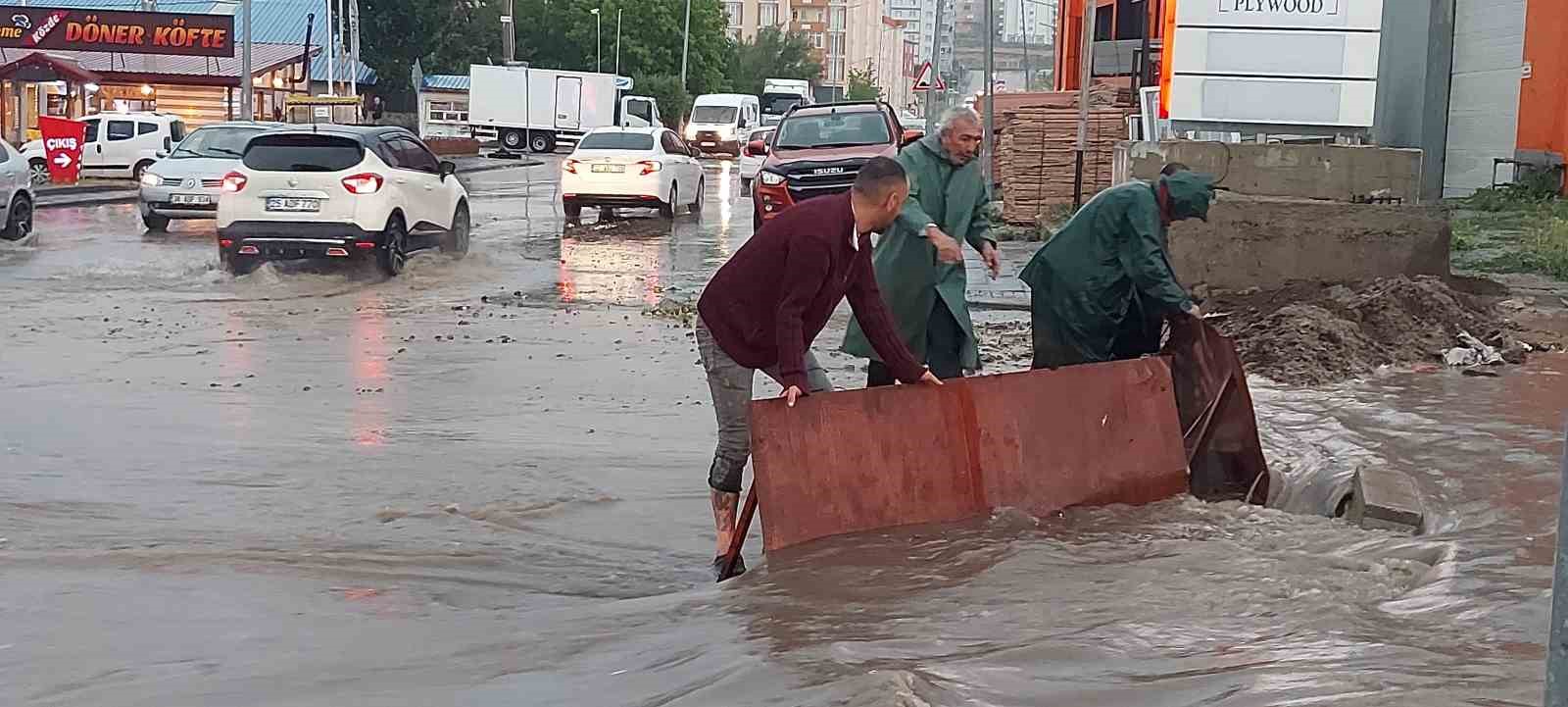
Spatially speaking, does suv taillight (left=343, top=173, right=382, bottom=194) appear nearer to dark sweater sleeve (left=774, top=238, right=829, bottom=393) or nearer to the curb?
dark sweater sleeve (left=774, top=238, right=829, bottom=393)

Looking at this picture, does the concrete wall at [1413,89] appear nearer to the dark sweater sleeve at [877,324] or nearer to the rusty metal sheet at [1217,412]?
the rusty metal sheet at [1217,412]

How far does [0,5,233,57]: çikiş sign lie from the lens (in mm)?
45938

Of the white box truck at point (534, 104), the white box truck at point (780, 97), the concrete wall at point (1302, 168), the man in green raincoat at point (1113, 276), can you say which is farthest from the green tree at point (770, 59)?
the man in green raincoat at point (1113, 276)

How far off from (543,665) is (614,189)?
66.4ft

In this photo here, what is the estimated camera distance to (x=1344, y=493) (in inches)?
269

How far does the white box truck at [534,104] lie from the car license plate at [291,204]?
136ft

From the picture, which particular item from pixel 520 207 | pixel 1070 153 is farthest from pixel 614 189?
pixel 1070 153

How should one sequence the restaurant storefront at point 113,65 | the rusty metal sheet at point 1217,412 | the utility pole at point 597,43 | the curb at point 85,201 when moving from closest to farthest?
the rusty metal sheet at point 1217,412
the curb at point 85,201
the restaurant storefront at point 113,65
the utility pole at point 597,43

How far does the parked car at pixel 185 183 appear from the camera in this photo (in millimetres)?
22312

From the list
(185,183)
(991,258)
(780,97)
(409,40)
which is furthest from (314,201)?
(409,40)

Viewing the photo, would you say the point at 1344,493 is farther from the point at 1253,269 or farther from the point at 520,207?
the point at 520,207

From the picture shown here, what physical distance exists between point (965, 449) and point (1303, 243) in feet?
22.0

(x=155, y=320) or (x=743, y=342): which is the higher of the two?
(x=743, y=342)

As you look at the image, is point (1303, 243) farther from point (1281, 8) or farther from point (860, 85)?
point (860, 85)
